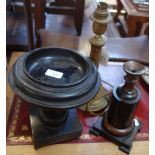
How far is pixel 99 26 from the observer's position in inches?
28.7

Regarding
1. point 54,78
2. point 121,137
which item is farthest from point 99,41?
point 121,137

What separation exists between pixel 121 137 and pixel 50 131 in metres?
0.22

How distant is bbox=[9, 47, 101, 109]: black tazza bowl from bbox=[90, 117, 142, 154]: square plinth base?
7.3 inches

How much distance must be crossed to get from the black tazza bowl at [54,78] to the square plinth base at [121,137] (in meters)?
0.18

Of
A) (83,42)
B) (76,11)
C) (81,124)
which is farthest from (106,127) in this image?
(76,11)

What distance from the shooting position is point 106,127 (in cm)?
79

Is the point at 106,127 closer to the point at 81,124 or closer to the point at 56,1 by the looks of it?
the point at 81,124

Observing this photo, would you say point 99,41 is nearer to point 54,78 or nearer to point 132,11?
point 54,78

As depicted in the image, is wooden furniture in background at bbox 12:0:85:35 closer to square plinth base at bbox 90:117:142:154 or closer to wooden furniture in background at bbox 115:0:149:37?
wooden furniture in background at bbox 115:0:149:37

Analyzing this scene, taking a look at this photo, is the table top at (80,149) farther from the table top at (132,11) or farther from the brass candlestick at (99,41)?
the table top at (132,11)

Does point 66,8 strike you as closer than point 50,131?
No

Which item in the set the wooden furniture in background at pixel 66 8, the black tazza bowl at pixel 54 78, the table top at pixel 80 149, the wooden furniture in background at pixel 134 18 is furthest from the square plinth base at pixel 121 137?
the wooden furniture in background at pixel 134 18

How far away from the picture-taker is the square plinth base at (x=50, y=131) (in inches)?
28.5
